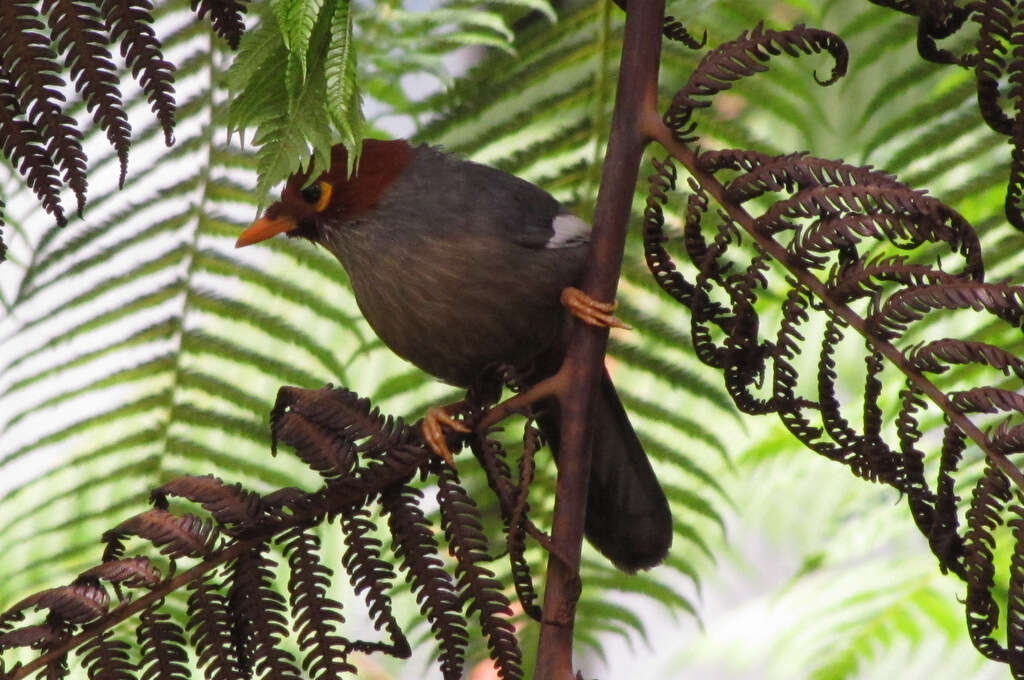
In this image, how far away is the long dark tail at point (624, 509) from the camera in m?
1.36

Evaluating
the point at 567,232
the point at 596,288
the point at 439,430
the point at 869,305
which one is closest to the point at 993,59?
the point at 869,305

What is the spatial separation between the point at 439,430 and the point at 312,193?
0.59 m

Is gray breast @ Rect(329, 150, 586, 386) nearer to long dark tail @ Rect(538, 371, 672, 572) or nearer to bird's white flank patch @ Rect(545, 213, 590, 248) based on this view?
bird's white flank patch @ Rect(545, 213, 590, 248)

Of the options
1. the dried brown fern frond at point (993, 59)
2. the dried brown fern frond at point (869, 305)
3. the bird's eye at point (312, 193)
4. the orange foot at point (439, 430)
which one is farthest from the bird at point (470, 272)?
the dried brown fern frond at point (993, 59)

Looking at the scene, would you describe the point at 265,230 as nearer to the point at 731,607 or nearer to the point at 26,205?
the point at 26,205

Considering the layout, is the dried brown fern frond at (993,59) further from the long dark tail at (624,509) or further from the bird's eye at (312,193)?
the bird's eye at (312,193)

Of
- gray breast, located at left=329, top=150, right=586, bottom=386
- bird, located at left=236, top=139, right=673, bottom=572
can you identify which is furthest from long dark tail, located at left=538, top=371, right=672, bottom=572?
gray breast, located at left=329, top=150, right=586, bottom=386

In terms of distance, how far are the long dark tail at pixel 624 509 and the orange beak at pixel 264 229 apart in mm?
391

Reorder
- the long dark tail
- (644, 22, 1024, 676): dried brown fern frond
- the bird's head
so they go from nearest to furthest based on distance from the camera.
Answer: (644, 22, 1024, 676): dried brown fern frond
the long dark tail
the bird's head

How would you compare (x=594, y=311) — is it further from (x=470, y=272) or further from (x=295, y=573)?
(x=470, y=272)

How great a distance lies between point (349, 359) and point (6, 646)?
0.93 metres

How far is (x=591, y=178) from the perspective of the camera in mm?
1751

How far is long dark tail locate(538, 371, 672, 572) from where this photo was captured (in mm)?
1357

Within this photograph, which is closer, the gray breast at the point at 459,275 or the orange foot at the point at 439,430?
the orange foot at the point at 439,430
